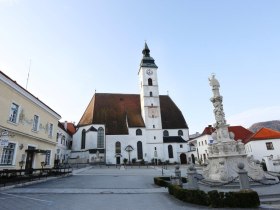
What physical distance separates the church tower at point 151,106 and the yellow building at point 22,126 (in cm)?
3032

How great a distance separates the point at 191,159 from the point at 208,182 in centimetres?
3735

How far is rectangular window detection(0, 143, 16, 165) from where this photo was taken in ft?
48.5

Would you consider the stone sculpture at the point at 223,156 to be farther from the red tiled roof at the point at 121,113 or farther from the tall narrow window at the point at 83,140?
the tall narrow window at the point at 83,140

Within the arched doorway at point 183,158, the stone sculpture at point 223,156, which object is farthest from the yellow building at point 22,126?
the arched doorway at point 183,158

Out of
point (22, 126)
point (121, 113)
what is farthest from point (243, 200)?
point (121, 113)

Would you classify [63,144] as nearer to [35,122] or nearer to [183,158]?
[35,122]

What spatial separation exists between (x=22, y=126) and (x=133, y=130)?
113 ft

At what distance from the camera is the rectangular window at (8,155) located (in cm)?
1479

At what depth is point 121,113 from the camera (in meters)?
53.4

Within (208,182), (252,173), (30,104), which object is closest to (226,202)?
(208,182)

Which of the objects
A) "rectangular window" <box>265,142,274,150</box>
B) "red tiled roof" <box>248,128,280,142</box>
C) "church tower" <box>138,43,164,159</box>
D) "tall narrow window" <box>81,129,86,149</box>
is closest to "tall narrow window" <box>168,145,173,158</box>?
"church tower" <box>138,43,164,159</box>

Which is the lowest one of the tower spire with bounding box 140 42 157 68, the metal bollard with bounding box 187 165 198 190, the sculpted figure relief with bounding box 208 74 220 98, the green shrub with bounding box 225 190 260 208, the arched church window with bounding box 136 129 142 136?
the green shrub with bounding box 225 190 260 208

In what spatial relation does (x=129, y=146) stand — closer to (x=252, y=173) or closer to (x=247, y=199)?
(x=252, y=173)

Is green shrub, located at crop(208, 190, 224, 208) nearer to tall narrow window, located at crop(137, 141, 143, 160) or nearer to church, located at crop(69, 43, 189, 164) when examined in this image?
church, located at crop(69, 43, 189, 164)
